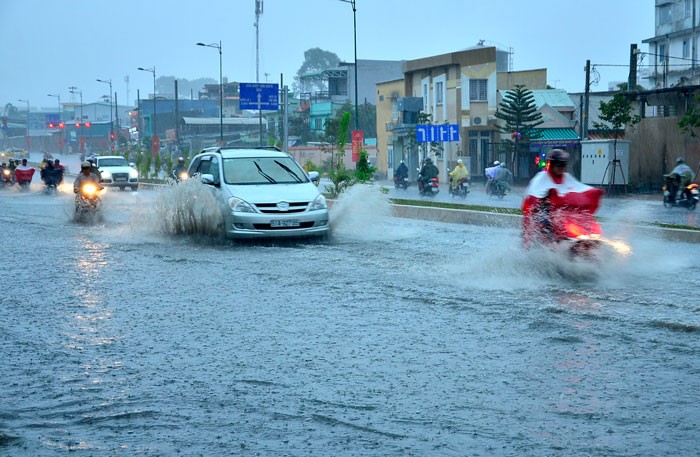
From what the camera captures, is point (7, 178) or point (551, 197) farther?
point (7, 178)

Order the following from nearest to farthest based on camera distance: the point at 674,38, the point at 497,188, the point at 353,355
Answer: the point at 353,355
the point at 497,188
the point at 674,38

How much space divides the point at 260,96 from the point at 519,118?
1468cm

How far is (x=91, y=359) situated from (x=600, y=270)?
629cm

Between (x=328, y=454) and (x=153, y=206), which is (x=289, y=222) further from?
(x=328, y=454)

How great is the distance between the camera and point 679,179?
29.4 metres

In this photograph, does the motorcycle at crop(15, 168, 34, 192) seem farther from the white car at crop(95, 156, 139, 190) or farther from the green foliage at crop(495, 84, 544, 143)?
the green foliage at crop(495, 84, 544, 143)

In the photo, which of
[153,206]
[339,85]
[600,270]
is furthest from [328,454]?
[339,85]

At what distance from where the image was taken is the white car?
4538 centimetres

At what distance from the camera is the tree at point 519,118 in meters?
54.7

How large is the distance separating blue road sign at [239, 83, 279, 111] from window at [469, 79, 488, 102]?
13.6 metres

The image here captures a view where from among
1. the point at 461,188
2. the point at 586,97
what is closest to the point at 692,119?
the point at 461,188

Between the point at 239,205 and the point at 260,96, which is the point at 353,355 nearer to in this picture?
the point at 239,205

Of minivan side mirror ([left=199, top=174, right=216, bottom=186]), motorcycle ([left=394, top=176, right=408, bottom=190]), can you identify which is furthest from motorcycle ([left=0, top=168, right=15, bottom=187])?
minivan side mirror ([left=199, top=174, right=216, bottom=186])

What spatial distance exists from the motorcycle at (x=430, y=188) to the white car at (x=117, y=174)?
15852 millimetres
